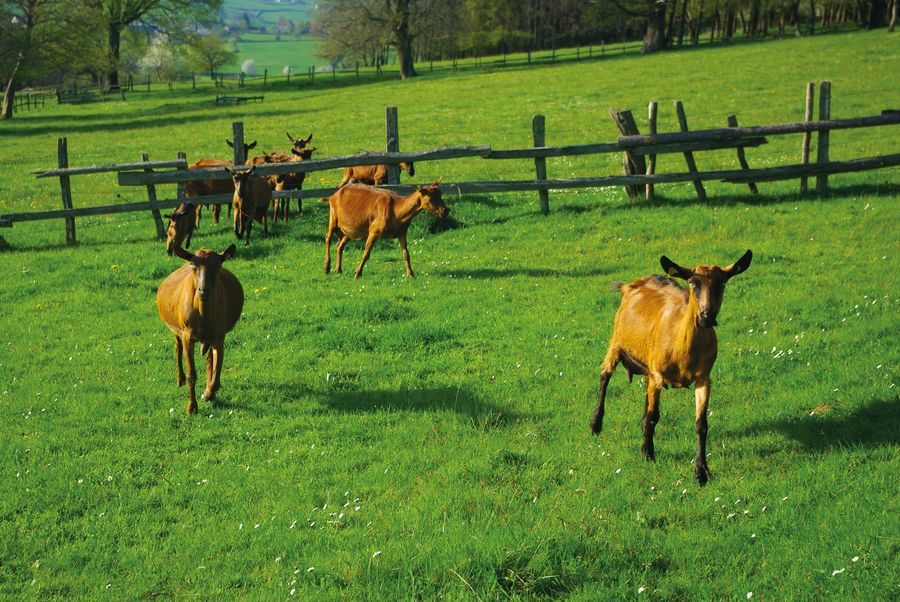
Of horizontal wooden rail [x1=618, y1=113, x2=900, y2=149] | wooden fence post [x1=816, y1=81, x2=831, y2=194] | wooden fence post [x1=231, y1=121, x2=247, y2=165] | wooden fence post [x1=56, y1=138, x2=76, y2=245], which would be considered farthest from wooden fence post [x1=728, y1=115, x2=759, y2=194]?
wooden fence post [x1=56, y1=138, x2=76, y2=245]

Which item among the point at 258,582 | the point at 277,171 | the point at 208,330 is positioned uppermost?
the point at 277,171

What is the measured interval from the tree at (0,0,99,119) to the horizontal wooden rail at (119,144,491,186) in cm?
3433

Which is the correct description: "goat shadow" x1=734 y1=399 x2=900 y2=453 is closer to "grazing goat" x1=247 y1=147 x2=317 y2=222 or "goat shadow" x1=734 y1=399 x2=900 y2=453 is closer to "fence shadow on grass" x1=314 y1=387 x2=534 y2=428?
"fence shadow on grass" x1=314 y1=387 x2=534 y2=428

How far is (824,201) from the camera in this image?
17625mm

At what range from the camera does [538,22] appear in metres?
93.4

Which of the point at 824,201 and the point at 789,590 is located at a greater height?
the point at 824,201

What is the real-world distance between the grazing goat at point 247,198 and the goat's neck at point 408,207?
13.2 feet

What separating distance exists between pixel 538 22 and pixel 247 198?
8188 centimetres

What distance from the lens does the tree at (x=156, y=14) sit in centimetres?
6488

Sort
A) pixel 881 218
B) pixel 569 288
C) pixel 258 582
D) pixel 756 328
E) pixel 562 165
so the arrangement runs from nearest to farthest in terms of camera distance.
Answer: pixel 258 582, pixel 756 328, pixel 569 288, pixel 881 218, pixel 562 165

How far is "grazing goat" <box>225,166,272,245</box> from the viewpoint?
1744cm

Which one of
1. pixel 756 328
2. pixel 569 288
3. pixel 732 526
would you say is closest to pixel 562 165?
pixel 569 288

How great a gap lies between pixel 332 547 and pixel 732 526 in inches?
115

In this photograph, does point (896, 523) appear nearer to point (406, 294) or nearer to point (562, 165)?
point (406, 294)
